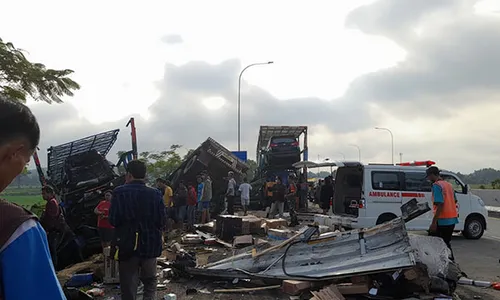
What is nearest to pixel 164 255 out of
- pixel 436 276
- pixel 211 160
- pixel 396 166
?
pixel 436 276

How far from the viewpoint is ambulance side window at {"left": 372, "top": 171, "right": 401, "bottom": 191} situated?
11.7 m

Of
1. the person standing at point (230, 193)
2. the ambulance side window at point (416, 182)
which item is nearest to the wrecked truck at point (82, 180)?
the person standing at point (230, 193)

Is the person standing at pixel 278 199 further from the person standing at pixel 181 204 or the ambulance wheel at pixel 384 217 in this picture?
the ambulance wheel at pixel 384 217

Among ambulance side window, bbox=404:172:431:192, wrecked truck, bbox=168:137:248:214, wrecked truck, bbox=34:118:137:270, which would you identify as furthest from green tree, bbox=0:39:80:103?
ambulance side window, bbox=404:172:431:192

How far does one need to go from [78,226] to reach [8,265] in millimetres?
12335

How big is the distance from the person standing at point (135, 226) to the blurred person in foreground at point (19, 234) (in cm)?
361

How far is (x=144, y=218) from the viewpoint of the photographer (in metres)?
4.96

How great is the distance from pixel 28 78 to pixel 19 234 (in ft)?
39.0

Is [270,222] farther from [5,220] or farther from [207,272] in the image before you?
[5,220]

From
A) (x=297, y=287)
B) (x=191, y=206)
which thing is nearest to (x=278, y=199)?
(x=191, y=206)

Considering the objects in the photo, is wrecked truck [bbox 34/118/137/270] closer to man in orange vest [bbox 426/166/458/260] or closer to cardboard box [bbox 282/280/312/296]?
cardboard box [bbox 282/280/312/296]

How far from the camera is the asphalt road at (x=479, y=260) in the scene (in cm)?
690

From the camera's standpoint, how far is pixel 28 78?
461 inches

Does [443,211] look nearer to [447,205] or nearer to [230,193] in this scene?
[447,205]
